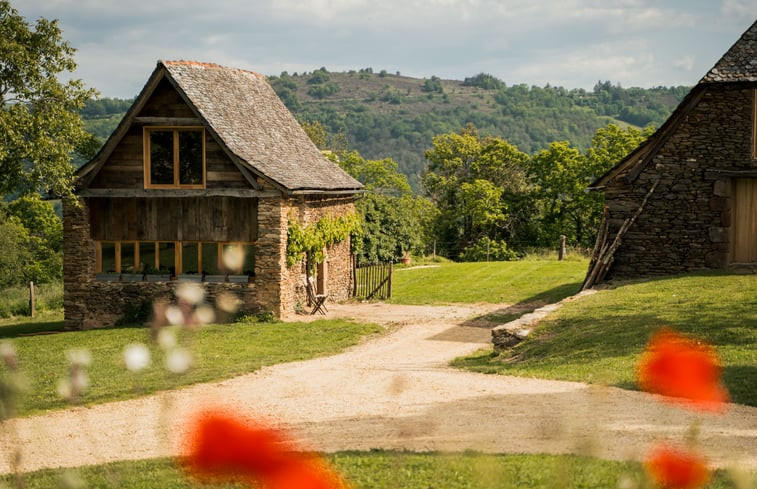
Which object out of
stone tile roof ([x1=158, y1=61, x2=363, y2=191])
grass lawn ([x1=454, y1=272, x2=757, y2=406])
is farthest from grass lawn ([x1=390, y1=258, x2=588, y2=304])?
grass lawn ([x1=454, y1=272, x2=757, y2=406])

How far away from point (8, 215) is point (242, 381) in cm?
5132

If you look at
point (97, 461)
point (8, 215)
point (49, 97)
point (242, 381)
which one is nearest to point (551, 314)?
point (242, 381)

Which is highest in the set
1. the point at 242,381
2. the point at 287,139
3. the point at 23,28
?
the point at 23,28

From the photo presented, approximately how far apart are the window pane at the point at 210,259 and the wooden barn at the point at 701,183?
1095cm

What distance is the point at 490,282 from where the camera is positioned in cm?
3369

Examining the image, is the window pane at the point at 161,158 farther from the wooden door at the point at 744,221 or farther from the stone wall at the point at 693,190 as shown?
the wooden door at the point at 744,221

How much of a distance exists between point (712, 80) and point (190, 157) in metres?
15.0

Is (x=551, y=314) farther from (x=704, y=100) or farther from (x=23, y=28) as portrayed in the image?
(x=23, y=28)

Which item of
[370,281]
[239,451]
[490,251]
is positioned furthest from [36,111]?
[490,251]

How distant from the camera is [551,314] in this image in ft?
68.9

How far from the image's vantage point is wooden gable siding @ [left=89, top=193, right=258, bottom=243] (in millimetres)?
26328

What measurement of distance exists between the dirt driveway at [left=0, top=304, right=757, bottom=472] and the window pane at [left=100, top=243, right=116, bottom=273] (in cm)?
1067

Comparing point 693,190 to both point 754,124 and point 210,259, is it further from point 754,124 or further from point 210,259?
point 210,259

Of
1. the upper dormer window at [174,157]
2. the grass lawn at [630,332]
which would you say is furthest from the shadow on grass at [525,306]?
the upper dormer window at [174,157]
